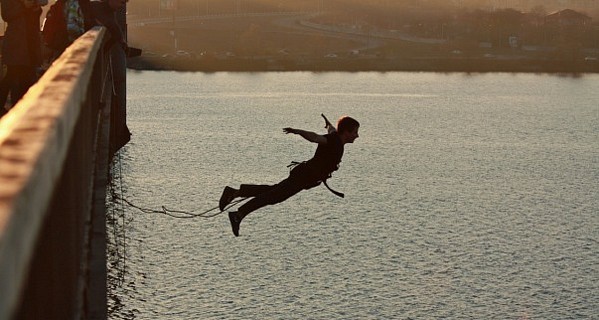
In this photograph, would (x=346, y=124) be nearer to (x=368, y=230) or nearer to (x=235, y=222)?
(x=235, y=222)

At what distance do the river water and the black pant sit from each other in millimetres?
22345

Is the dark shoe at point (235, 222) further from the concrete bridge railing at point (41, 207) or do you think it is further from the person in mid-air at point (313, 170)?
the concrete bridge railing at point (41, 207)

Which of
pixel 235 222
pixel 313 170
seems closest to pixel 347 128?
pixel 313 170

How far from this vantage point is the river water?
70562mm

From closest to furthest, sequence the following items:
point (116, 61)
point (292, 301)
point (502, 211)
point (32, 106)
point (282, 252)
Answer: point (32, 106) < point (116, 61) < point (292, 301) < point (282, 252) < point (502, 211)

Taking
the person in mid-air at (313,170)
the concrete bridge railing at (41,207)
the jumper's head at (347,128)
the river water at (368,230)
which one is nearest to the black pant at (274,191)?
the person in mid-air at (313,170)

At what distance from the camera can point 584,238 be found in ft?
288

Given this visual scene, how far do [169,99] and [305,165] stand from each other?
172 meters

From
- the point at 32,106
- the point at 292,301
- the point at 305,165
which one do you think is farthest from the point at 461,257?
Result: the point at 32,106

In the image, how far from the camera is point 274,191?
1570 centimetres

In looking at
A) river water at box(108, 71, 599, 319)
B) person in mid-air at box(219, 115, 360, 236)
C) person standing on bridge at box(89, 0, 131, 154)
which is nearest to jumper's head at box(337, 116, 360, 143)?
person in mid-air at box(219, 115, 360, 236)

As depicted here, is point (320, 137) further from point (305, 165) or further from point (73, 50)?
point (73, 50)

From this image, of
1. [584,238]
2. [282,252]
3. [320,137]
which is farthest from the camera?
[584,238]

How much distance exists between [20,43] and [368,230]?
71.6 meters
